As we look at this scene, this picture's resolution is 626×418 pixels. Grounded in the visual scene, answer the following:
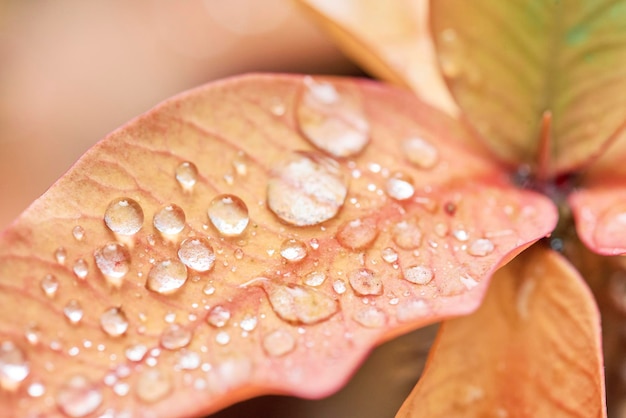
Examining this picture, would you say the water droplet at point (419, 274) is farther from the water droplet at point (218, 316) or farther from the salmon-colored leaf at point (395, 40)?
the salmon-colored leaf at point (395, 40)

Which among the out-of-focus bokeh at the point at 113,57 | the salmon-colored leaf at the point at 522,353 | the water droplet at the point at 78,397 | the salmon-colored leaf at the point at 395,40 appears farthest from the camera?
the out-of-focus bokeh at the point at 113,57

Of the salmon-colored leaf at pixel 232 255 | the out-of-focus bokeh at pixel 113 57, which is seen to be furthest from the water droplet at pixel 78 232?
the out-of-focus bokeh at pixel 113 57

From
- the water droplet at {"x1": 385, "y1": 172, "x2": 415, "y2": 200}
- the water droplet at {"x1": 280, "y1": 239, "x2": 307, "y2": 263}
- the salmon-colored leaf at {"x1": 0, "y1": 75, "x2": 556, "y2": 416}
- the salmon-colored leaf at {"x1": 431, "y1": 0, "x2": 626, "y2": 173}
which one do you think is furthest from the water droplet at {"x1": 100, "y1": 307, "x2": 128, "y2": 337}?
the salmon-colored leaf at {"x1": 431, "y1": 0, "x2": 626, "y2": 173}

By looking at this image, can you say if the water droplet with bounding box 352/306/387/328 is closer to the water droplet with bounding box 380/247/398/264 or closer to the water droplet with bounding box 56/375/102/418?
the water droplet with bounding box 380/247/398/264

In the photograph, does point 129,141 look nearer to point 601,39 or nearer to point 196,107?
point 196,107

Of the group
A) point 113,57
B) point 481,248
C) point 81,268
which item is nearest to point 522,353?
point 481,248

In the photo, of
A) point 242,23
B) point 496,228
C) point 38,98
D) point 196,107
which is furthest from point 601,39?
point 38,98

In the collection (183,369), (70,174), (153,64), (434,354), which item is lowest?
(434,354)
